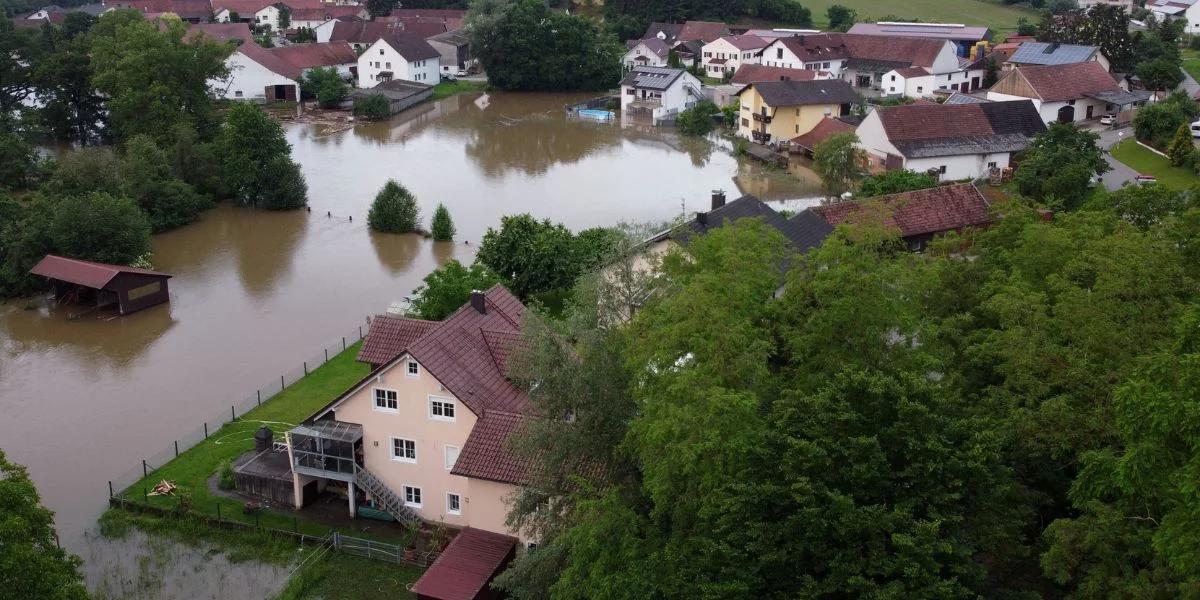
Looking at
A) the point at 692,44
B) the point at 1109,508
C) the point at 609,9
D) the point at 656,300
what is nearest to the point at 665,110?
the point at 692,44

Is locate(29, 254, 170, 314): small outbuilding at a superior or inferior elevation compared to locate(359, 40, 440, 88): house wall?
inferior

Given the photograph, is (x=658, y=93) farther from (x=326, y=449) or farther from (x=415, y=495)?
(x=326, y=449)

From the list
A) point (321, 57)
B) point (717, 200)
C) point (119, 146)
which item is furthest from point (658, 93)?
point (717, 200)

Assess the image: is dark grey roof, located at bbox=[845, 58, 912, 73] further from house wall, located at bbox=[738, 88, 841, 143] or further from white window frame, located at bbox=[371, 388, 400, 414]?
white window frame, located at bbox=[371, 388, 400, 414]

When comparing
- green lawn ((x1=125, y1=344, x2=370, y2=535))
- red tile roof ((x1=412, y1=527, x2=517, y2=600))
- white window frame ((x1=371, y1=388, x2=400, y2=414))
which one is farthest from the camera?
green lawn ((x1=125, y1=344, x2=370, y2=535))

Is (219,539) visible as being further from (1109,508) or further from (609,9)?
(609,9)

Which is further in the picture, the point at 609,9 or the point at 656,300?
the point at 609,9

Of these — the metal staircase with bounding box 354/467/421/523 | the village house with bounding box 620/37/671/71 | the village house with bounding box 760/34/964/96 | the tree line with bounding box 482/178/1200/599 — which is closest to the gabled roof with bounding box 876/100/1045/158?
the village house with bounding box 760/34/964/96
